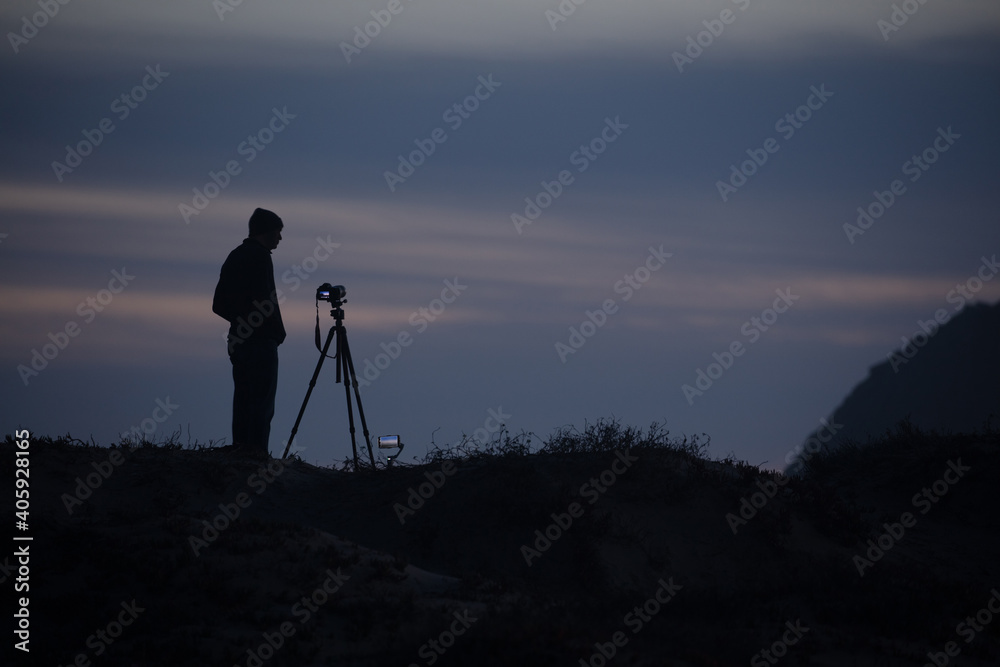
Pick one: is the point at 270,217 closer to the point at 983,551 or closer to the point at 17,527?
the point at 17,527

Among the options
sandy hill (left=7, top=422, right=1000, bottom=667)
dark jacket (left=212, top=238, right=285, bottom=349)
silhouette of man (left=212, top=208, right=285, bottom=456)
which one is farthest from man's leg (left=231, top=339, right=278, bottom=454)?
sandy hill (left=7, top=422, right=1000, bottom=667)

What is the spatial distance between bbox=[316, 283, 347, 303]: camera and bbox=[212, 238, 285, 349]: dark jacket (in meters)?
0.57

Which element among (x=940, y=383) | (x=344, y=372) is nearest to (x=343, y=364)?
(x=344, y=372)

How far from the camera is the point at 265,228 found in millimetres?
11609

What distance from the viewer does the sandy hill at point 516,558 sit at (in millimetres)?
6754

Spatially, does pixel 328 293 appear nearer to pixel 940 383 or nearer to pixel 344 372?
pixel 344 372

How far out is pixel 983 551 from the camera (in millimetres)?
11078

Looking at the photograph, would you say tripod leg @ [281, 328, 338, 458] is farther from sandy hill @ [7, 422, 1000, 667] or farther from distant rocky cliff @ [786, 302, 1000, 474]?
distant rocky cliff @ [786, 302, 1000, 474]

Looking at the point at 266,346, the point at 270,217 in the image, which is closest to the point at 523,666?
the point at 266,346

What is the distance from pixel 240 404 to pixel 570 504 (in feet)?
15.1

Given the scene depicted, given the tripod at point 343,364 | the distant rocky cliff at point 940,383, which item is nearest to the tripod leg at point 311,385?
the tripod at point 343,364

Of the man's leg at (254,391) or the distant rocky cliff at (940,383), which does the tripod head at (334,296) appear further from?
the distant rocky cliff at (940,383)

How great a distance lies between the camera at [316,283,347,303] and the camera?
11734 millimetres

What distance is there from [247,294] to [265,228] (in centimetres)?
87
